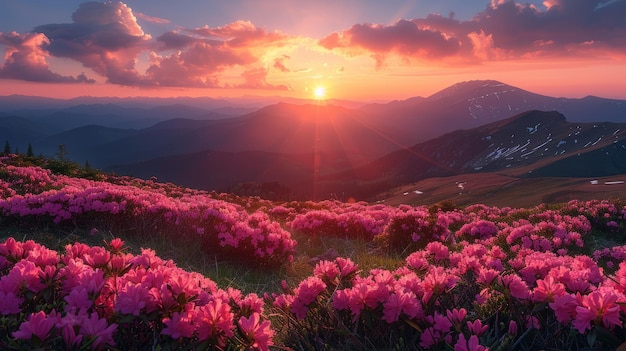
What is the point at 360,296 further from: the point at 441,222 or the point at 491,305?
the point at 441,222

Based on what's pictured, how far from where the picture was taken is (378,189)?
17488 centimetres

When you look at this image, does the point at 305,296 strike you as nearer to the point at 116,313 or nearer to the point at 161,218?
the point at 116,313

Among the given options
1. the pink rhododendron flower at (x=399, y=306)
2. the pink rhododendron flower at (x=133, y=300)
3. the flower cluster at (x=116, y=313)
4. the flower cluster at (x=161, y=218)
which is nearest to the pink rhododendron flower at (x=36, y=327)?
the flower cluster at (x=116, y=313)

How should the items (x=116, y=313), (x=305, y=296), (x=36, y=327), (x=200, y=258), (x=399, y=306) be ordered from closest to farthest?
(x=36, y=327) < (x=116, y=313) < (x=399, y=306) < (x=305, y=296) < (x=200, y=258)

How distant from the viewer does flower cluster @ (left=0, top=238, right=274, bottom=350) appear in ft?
7.52

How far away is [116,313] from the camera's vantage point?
2600 millimetres

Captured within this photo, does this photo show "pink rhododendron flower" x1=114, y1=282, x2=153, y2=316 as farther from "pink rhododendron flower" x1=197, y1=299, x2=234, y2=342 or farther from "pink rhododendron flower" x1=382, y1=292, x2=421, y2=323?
"pink rhododendron flower" x1=382, y1=292, x2=421, y2=323

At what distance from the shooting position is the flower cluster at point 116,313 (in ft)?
7.52

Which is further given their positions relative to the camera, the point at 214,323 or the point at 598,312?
the point at 598,312

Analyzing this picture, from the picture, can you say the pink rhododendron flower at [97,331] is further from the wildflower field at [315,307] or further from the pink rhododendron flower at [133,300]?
the pink rhododendron flower at [133,300]

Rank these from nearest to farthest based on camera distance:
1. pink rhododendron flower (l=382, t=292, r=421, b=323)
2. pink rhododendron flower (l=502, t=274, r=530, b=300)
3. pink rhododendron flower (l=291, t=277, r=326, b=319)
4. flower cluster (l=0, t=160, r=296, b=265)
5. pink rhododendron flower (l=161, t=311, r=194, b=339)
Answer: pink rhododendron flower (l=161, t=311, r=194, b=339) < pink rhododendron flower (l=382, t=292, r=421, b=323) < pink rhododendron flower (l=502, t=274, r=530, b=300) < pink rhododendron flower (l=291, t=277, r=326, b=319) < flower cluster (l=0, t=160, r=296, b=265)

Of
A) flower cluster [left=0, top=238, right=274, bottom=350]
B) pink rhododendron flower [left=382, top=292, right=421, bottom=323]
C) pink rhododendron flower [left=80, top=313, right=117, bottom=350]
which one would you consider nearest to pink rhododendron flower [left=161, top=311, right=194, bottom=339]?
flower cluster [left=0, top=238, right=274, bottom=350]

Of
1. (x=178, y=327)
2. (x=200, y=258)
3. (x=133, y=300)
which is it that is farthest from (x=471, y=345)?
(x=200, y=258)

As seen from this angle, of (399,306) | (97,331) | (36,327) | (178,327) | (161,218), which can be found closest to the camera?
(36,327)
